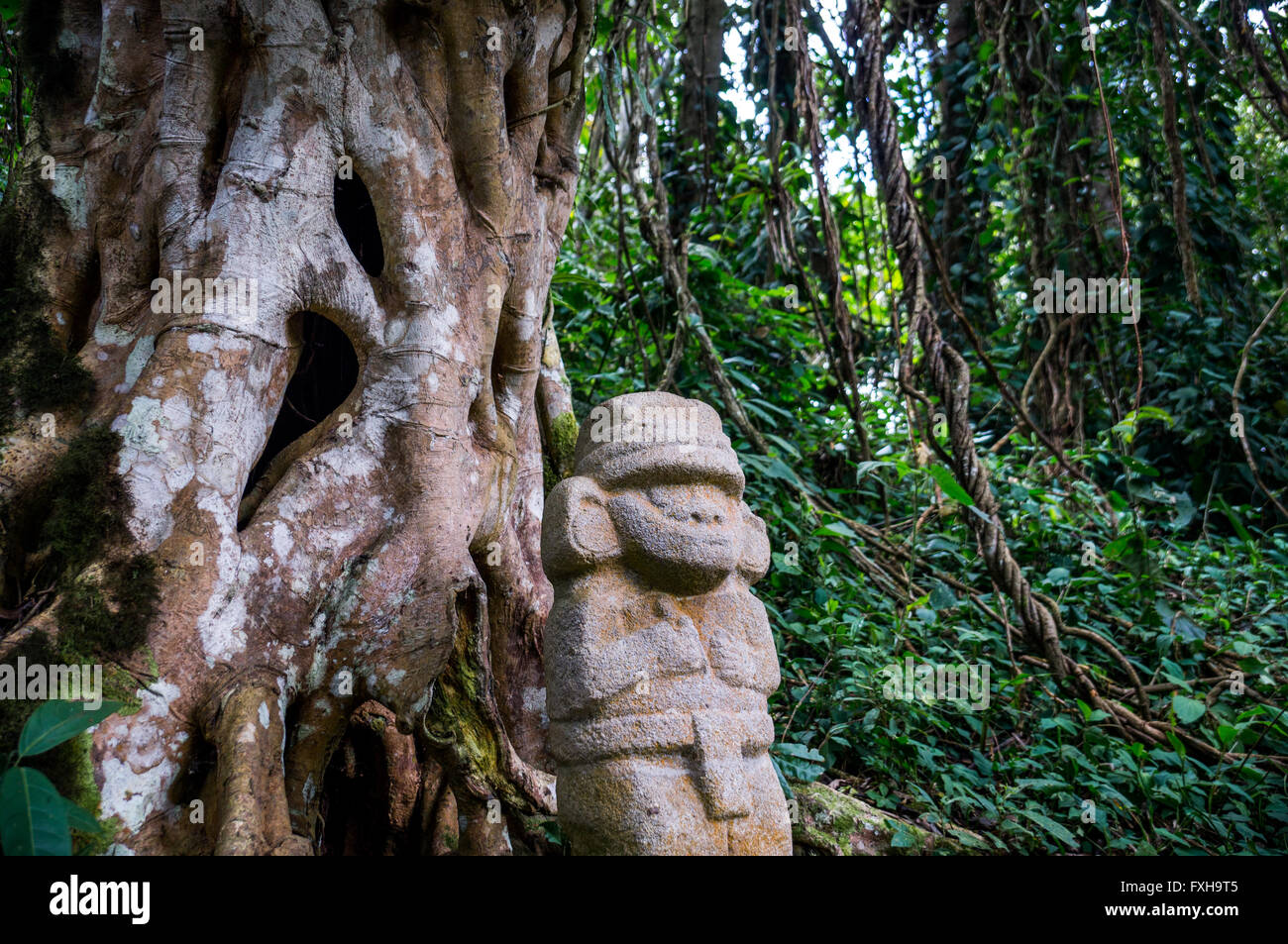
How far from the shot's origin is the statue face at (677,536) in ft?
8.25

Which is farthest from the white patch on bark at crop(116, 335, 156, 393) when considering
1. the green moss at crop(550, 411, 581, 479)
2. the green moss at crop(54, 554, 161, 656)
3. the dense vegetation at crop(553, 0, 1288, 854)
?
the dense vegetation at crop(553, 0, 1288, 854)

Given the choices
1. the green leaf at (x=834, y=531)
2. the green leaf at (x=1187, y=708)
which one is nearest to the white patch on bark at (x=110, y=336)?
the green leaf at (x=834, y=531)

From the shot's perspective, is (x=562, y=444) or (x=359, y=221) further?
(x=562, y=444)

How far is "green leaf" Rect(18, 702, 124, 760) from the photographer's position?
178 cm

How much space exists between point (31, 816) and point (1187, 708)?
372 centimetres

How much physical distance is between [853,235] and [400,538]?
6.17 m

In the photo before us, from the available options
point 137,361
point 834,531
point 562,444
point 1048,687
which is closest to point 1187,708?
point 1048,687

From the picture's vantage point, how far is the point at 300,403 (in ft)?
11.1

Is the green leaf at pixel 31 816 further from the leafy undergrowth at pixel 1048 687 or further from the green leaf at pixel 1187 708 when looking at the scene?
the green leaf at pixel 1187 708

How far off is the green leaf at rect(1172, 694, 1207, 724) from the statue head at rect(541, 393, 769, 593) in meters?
2.06

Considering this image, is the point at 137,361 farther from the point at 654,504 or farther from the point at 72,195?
the point at 654,504

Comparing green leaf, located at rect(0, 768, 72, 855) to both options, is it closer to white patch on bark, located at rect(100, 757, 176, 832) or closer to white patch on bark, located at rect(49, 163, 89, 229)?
white patch on bark, located at rect(100, 757, 176, 832)
